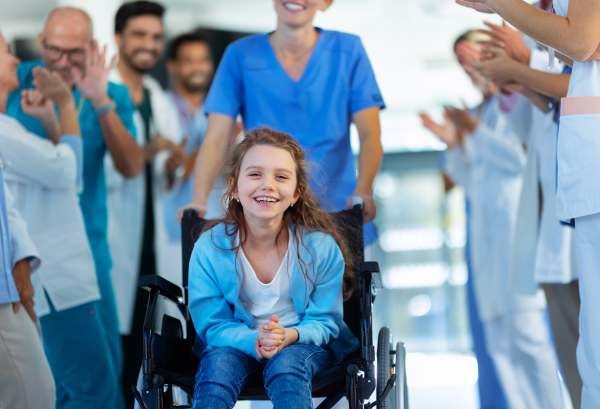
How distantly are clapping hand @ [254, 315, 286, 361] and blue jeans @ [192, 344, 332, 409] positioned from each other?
0.06 ft

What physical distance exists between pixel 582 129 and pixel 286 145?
2.43 feet

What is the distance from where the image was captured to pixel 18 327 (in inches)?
72.6

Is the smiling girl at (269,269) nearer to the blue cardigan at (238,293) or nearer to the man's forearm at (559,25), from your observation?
the blue cardigan at (238,293)

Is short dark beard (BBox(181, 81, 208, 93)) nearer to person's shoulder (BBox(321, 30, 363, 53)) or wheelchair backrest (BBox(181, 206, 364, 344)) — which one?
person's shoulder (BBox(321, 30, 363, 53))

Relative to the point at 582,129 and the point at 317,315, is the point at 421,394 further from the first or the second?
the point at 582,129

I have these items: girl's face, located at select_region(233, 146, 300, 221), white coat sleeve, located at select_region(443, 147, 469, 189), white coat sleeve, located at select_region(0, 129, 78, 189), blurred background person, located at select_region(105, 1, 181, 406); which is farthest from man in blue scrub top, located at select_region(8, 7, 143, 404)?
white coat sleeve, located at select_region(443, 147, 469, 189)

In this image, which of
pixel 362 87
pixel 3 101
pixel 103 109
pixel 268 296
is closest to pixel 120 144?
pixel 103 109

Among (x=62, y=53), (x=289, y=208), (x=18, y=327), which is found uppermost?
(x=62, y=53)

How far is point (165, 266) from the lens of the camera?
3.63 metres

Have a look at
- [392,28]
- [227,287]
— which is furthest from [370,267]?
[392,28]

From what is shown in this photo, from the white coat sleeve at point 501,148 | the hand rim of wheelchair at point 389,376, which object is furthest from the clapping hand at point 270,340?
the white coat sleeve at point 501,148

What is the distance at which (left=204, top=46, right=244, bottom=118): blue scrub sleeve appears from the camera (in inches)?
83.6

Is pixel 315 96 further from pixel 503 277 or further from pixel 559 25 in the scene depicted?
pixel 503 277

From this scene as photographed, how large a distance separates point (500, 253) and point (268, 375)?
6.31ft
